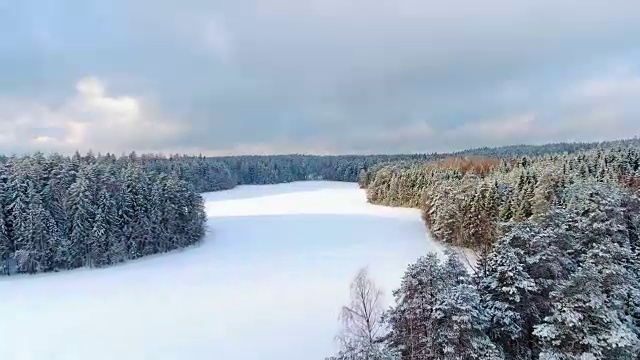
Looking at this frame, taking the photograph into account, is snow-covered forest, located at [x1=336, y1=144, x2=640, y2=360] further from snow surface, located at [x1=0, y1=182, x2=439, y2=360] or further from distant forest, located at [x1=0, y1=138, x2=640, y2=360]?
snow surface, located at [x1=0, y1=182, x2=439, y2=360]

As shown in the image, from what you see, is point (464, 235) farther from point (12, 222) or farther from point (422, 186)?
point (12, 222)

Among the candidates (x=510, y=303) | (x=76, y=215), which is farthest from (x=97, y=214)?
(x=510, y=303)

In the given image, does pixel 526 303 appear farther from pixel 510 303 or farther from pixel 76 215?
pixel 76 215

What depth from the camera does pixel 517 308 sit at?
42.3 feet

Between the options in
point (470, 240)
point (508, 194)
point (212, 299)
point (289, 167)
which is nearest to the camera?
point (212, 299)

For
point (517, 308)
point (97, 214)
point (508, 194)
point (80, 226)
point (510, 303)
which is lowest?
point (80, 226)

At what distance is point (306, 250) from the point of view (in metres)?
42.8

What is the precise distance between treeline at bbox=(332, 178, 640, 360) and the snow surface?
28.9 feet

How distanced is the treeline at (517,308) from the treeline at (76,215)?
3150cm

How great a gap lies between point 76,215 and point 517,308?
115 feet

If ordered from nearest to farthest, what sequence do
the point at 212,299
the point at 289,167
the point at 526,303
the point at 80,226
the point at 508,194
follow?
1. the point at 526,303
2. the point at 212,299
3. the point at 80,226
4. the point at 508,194
5. the point at 289,167

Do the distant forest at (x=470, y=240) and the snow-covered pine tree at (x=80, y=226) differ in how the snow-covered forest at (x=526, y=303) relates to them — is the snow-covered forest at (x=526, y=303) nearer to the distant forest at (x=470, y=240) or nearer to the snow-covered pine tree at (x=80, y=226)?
the distant forest at (x=470, y=240)

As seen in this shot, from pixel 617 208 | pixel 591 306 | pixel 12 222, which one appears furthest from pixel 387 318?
pixel 12 222

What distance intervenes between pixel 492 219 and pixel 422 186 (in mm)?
32895
